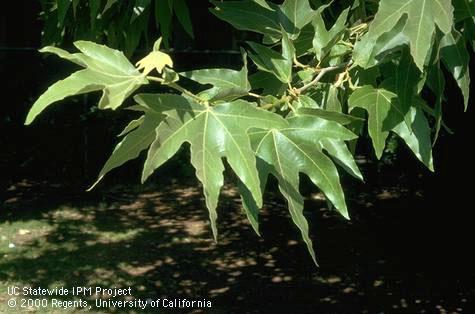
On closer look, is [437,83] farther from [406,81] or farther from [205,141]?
[205,141]

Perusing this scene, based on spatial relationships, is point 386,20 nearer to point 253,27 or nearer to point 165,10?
point 253,27

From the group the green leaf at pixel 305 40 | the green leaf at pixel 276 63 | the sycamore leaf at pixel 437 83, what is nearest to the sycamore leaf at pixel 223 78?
the green leaf at pixel 276 63

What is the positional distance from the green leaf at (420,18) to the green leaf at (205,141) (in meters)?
0.40

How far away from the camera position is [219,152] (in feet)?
4.62

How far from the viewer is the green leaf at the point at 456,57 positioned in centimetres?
172

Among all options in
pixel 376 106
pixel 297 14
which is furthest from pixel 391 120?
pixel 297 14

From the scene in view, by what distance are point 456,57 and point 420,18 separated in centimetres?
23

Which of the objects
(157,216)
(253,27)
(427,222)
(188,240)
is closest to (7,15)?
(157,216)

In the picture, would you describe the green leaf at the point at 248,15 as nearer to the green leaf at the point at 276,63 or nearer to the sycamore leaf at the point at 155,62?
the green leaf at the point at 276,63

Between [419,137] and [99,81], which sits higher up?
[99,81]

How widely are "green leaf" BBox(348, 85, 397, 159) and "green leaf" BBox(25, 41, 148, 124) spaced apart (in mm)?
614

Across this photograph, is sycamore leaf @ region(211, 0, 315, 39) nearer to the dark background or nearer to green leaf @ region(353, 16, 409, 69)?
green leaf @ region(353, 16, 409, 69)

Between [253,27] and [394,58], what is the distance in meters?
0.38

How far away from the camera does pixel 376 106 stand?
1781 millimetres
